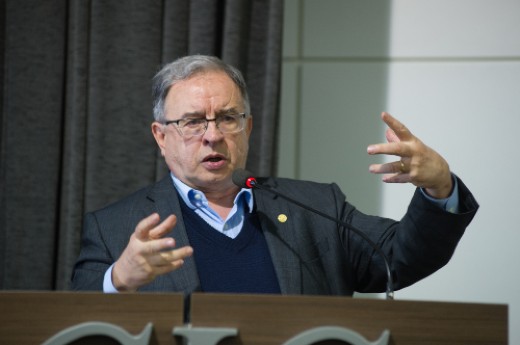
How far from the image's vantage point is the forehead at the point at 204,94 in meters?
2.44

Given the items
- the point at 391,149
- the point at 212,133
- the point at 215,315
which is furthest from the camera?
the point at 212,133

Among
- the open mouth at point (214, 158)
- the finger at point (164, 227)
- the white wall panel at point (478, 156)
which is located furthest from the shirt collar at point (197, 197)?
the white wall panel at point (478, 156)

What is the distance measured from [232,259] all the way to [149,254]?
1.98ft

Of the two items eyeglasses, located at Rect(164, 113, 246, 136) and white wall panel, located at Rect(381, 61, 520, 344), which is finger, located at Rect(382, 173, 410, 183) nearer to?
eyeglasses, located at Rect(164, 113, 246, 136)

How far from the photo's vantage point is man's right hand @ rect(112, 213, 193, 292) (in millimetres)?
1712

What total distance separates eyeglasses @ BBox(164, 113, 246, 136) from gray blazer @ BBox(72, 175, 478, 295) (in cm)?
19

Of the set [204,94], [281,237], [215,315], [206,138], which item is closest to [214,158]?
[206,138]

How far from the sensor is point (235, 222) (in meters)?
2.46

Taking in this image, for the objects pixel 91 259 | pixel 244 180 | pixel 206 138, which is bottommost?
pixel 91 259

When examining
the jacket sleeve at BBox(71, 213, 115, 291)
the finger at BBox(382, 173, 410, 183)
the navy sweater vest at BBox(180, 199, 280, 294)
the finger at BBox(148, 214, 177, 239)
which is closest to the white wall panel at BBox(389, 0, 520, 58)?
the navy sweater vest at BBox(180, 199, 280, 294)

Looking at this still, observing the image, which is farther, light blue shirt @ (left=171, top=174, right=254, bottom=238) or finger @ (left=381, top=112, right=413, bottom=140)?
light blue shirt @ (left=171, top=174, right=254, bottom=238)

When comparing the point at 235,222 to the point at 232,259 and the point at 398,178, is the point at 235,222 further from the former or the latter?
the point at 398,178

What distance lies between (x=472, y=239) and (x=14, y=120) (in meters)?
1.88

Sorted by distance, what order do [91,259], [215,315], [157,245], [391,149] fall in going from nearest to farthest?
[215,315]
[157,245]
[391,149]
[91,259]
